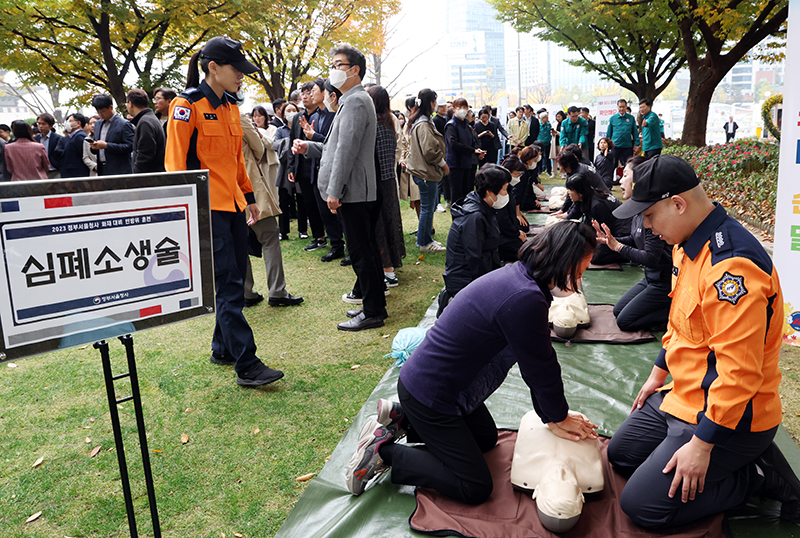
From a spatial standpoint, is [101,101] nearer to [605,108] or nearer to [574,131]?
[574,131]

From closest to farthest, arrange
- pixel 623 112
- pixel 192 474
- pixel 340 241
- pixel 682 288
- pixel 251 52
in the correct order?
pixel 682 288
pixel 192 474
pixel 340 241
pixel 623 112
pixel 251 52

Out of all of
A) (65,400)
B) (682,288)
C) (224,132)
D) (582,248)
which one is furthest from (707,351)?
(65,400)

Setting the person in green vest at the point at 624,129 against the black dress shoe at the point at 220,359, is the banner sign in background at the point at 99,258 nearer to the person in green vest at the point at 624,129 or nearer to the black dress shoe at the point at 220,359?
the black dress shoe at the point at 220,359

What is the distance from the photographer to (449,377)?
2.19 meters

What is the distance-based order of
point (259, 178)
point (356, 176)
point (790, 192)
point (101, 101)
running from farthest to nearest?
point (101, 101) → point (259, 178) → point (356, 176) → point (790, 192)

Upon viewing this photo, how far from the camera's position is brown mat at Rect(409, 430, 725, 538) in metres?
2.09

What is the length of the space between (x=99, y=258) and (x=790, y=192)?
13.1 ft

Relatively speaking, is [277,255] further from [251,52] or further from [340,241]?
[251,52]

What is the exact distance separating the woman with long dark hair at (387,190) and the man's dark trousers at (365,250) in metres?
0.34

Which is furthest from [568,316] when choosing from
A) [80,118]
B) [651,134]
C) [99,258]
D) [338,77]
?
[80,118]

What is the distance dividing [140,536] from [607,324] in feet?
10.9

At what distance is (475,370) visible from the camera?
7.26ft

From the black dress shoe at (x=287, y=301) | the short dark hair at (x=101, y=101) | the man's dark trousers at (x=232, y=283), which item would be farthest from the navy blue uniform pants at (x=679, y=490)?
the short dark hair at (x=101, y=101)

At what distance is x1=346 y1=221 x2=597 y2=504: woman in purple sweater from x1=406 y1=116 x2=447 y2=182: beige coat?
14.4ft
